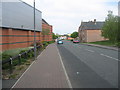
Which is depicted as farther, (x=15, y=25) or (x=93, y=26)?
(x=93, y=26)

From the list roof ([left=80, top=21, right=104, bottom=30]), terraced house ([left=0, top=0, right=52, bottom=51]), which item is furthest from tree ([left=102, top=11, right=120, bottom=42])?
roof ([left=80, top=21, right=104, bottom=30])

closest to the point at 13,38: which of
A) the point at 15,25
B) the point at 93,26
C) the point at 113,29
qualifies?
the point at 15,25

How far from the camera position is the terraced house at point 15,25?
829 inches

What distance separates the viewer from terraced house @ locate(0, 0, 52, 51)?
21.0 m

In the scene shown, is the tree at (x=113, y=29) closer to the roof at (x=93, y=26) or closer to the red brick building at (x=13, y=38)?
the red brick building at (x=13, y=38)

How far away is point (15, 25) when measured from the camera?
2473 centimetres

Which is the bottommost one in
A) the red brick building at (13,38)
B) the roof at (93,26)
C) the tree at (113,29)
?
the red brick building at (13,38)

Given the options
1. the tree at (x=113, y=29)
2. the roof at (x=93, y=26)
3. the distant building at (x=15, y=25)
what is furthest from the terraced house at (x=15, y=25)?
the roof at (x=93, y=26)

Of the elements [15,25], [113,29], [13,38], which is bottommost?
[13,38]

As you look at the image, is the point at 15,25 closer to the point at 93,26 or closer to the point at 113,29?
the point at 113,29

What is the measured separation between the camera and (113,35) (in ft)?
121

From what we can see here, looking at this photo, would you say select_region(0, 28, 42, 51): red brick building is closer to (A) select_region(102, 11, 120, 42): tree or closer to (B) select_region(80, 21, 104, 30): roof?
(A) select_region(102, 11, 120, 42): tree

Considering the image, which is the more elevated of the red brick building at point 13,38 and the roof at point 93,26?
the roof at point 93,26

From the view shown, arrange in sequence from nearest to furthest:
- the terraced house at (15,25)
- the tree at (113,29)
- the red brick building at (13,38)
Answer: the red brick building at (13,38), the terraced house at (15,25), the tree at (113,29)
